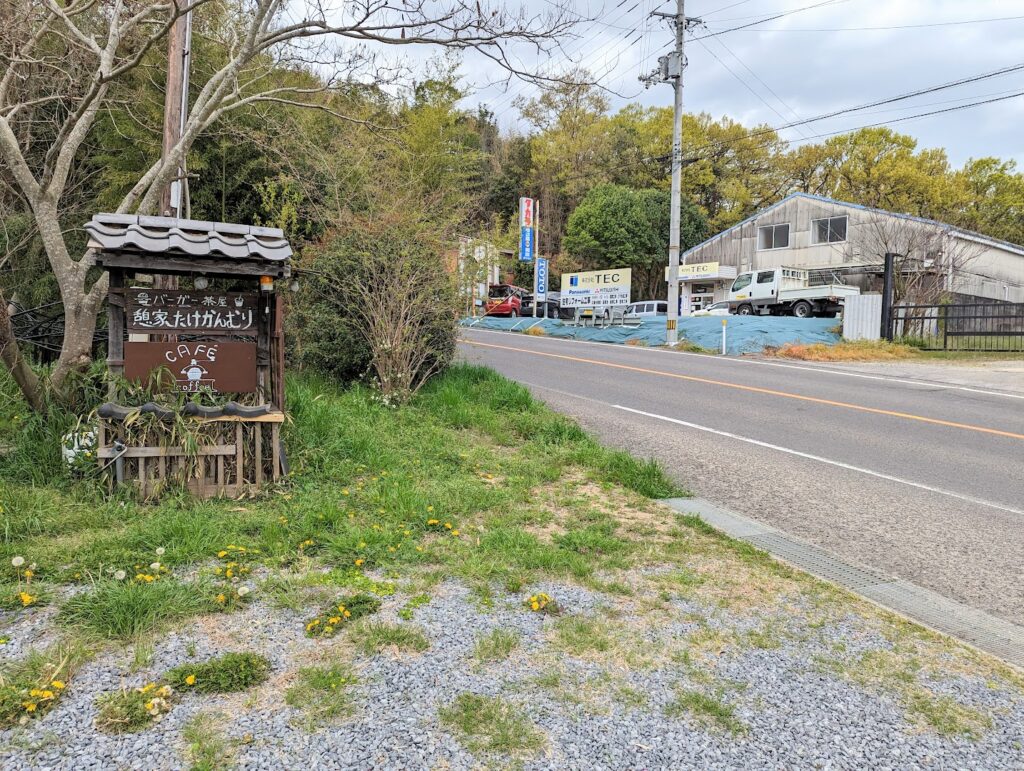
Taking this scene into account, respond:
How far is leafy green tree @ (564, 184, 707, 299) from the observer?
4006 centimetres

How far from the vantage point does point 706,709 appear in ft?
8.97

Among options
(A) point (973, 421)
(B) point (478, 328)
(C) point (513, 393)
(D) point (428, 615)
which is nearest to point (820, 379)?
(A) point (973, 421)

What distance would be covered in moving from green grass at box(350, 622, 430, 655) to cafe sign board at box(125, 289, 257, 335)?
315 centimetres

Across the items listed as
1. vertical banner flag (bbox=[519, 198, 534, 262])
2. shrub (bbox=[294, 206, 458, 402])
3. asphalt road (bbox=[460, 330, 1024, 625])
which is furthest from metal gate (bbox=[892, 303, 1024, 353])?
vertical banner flag (bbox=[519, 198, 534, 262])

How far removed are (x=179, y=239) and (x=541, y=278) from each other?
2767 centimetres

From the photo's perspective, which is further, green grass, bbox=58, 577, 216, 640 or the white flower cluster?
the white flower cluster

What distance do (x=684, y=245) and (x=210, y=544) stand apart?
135ft

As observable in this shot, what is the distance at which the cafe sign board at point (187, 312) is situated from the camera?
523 centimetres

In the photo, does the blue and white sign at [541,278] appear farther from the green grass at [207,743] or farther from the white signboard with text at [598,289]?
the green grass at [207,743]

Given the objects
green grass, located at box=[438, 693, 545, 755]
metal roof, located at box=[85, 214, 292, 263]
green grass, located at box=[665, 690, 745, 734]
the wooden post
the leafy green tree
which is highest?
the leafy green tree

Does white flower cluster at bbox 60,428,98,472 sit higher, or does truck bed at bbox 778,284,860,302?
truck bed at bbox 778,284,860,302

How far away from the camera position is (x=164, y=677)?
2812 mm

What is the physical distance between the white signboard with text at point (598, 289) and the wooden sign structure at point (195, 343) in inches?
776

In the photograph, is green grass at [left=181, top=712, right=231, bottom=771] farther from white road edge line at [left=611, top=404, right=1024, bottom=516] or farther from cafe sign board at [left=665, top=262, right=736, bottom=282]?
cafe sign board at [left=665, top=262, right=736, bottom=282]
